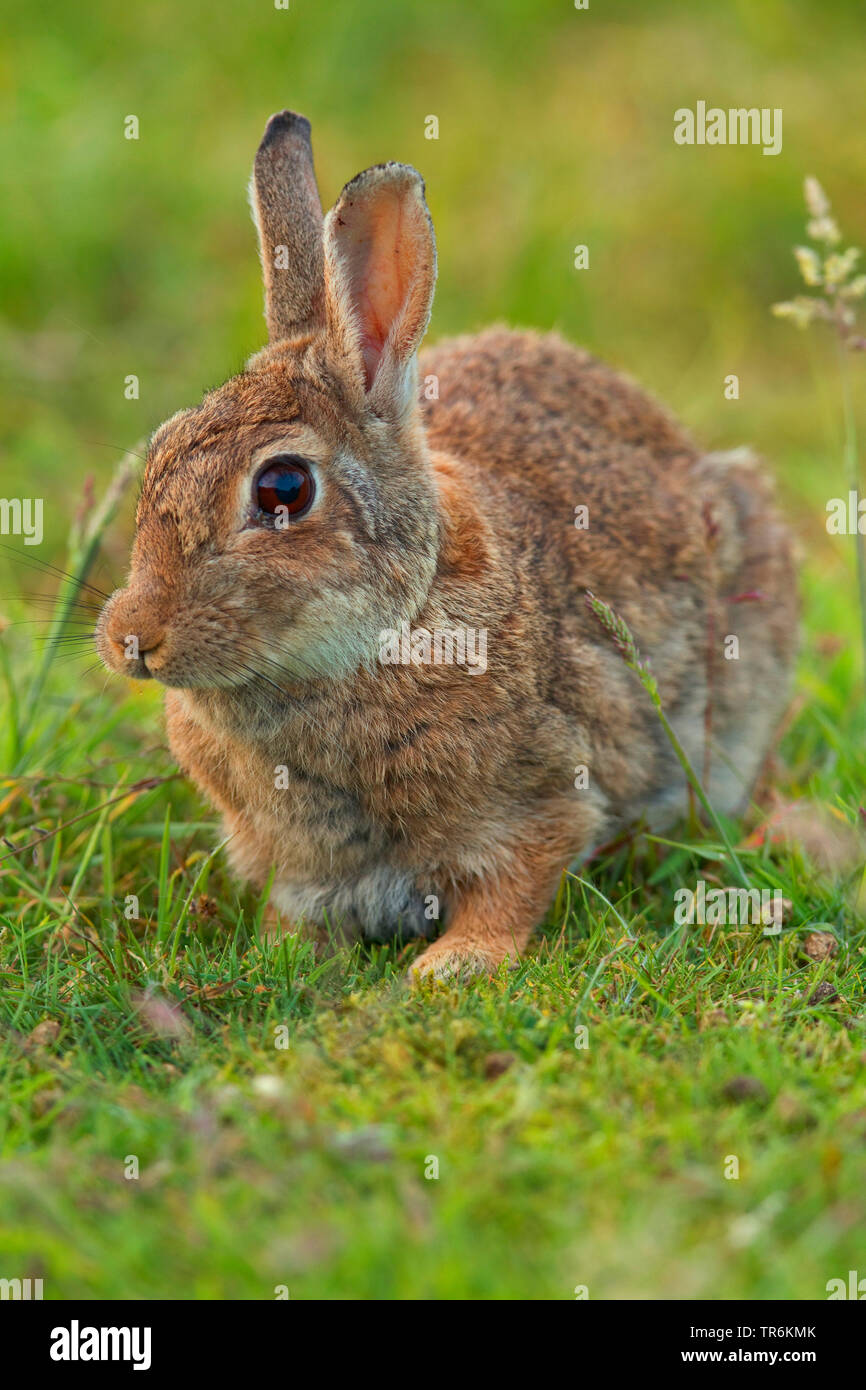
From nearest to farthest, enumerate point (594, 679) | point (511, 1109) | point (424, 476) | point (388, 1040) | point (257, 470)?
point (511, 1109), point (388, 1040), point (257, 470), point (424, 476), point (594, 679)

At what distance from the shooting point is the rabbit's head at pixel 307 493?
161 inches

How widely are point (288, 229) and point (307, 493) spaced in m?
1.10

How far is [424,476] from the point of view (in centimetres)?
461

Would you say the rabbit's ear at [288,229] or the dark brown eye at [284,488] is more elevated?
the rabbit's ear at [288,229]

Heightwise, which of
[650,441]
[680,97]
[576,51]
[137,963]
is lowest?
[137,963]

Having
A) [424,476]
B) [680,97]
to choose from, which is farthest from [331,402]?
[680,97]

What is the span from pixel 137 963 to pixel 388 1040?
3.13ft

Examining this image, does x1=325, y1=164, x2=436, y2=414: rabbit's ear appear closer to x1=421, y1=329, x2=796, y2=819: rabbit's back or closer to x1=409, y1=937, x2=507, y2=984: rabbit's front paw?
x1=421, y1=329, x2=796, y2=819: rabbit's back

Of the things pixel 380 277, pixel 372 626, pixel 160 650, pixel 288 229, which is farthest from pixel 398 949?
pixel 288 229

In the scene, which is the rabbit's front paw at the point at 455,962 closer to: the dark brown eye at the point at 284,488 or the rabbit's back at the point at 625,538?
the rabbit's back at the point at 625,538

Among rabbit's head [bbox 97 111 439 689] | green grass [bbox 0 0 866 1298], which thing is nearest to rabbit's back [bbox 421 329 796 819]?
green grass [bbox 0 0 866 1298]

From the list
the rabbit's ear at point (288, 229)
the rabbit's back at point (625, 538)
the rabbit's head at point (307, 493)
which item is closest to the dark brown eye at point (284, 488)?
the rabbit's head at point (307, 493)

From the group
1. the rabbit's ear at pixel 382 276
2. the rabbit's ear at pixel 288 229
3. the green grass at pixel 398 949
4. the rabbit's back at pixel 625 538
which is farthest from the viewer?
the rabbit's back at pixel 625 538
